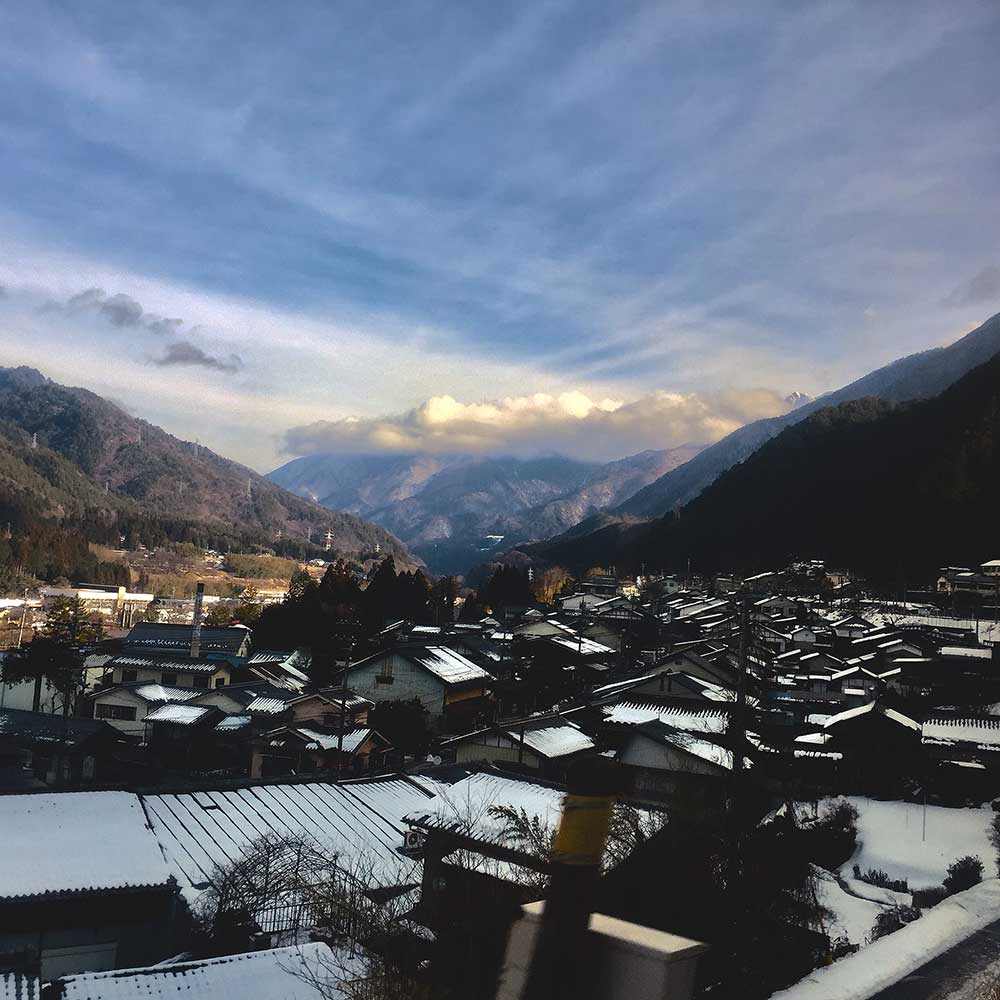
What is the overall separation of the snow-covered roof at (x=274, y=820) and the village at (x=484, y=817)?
0.05m

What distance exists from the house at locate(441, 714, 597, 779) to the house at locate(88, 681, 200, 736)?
1027 cm

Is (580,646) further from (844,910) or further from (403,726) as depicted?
(844,910)

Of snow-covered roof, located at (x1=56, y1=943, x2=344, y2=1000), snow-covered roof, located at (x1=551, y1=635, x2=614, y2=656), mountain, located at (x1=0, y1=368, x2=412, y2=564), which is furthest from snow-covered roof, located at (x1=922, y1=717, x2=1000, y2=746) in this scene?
mountain, located at (x1=0, y1=368, x2=412, y2=564)

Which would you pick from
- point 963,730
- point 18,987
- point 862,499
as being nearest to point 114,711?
point 18,987

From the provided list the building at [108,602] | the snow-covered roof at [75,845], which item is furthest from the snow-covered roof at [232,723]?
the building at [108,602]

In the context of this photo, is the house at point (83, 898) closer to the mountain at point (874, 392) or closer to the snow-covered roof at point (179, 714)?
the snow-covered roof at point (179, 714)

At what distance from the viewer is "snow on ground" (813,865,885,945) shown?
24.5 ft

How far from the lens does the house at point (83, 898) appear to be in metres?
7.62

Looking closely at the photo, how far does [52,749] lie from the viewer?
17.8 metres

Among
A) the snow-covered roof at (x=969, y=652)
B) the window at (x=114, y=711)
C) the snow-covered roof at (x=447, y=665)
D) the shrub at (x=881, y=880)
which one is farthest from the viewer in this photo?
the snow-covered roof at (x=969, y=652)

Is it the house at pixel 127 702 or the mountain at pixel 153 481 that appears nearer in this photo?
the house at pixel 127 702

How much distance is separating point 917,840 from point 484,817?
710 centimetres

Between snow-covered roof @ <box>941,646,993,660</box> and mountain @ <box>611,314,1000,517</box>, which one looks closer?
snow-covered roof @ <box>941,646,993,660</box>

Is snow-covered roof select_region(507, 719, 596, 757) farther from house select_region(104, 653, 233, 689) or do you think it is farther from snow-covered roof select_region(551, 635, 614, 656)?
house select_region(104, 653, 233, 689)
